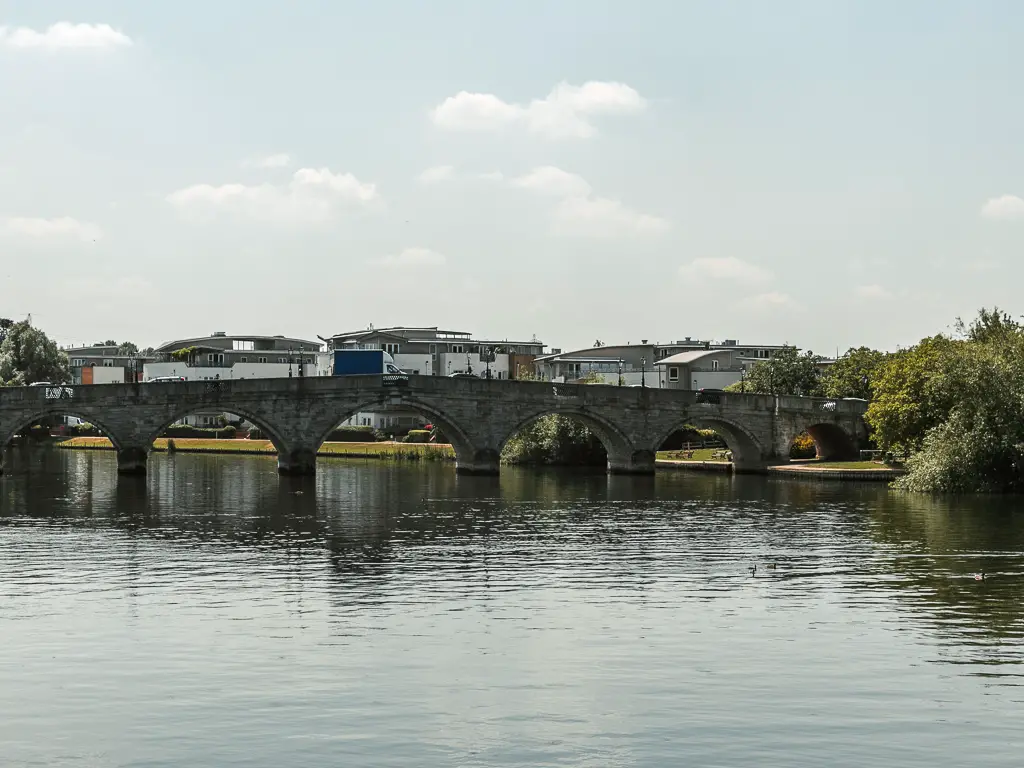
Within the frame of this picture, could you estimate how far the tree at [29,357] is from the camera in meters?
120

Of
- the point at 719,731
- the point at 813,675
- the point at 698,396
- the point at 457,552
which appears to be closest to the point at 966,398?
the point at 698,396

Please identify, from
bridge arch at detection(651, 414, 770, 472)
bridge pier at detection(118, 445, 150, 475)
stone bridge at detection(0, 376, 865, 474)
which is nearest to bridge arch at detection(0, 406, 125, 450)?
stone bridge at detection(0, 376, 865, 474)

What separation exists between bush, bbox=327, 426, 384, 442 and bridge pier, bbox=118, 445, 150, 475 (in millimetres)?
53951

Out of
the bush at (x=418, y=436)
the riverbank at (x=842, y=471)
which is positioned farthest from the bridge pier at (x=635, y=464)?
the bush at (x=418, y=436)

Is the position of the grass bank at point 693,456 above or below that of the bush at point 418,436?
below

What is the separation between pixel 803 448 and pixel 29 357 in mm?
76169

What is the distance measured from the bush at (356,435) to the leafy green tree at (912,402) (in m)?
64.9

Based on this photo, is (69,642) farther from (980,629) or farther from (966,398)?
(966,398)

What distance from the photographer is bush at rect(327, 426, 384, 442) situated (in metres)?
128

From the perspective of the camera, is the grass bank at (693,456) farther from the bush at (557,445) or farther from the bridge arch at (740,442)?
the bush at (557,445)

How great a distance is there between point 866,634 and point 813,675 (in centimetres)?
424

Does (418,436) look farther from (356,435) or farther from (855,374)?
(855,374)

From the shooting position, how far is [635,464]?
83062 millimetres

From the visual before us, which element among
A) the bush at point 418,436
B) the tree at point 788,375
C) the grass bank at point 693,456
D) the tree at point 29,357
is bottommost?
the grass bank at point 693,456
